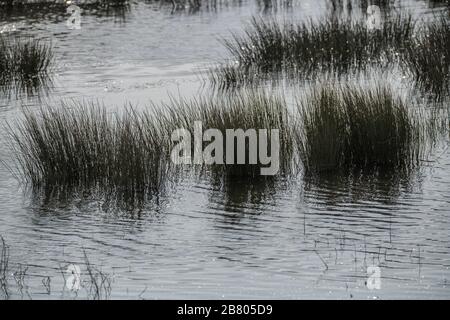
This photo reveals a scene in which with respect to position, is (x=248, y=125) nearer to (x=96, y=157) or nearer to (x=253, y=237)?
(x=96, y=157)

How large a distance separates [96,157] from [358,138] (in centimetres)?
247

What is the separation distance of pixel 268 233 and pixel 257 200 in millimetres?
1033

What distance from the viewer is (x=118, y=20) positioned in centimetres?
2358

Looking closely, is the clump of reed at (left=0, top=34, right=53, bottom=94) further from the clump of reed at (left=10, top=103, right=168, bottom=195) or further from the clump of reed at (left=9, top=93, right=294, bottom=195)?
the clump of reed at (left=10, top=103, right=168, bottom=195)

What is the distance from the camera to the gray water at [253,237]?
22.8 ft

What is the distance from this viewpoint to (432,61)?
44.6 ft

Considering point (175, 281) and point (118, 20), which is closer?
point (175, 281)

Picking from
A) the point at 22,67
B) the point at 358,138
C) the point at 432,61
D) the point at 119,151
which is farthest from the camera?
the point at 22,67

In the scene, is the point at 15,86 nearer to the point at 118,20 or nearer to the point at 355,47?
the point at 355,47

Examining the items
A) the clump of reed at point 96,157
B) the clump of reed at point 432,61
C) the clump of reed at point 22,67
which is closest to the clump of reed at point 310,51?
the clump of reed at point 432,61

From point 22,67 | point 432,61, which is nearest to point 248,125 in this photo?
point 432,61

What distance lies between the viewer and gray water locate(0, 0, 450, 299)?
6.96 meters
